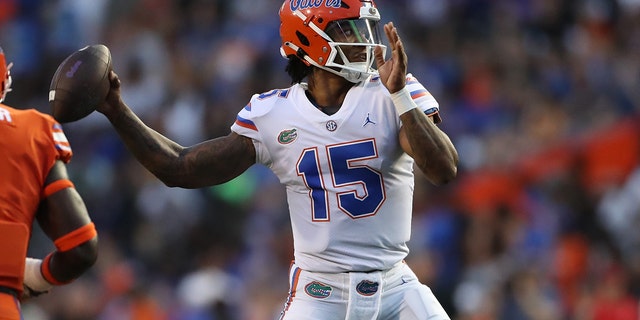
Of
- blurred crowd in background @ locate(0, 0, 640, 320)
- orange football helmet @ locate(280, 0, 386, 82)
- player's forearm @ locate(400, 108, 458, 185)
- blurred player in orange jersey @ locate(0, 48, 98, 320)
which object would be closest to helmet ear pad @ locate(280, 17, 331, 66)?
orange football helmet @ locate(280, 0, 386, 82)

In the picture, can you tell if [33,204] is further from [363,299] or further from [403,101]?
[403,101]

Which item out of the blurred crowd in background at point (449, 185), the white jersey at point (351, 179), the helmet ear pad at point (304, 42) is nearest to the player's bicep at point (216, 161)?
the white jersey at point (351, 179)

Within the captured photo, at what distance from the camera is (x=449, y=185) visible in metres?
10.8

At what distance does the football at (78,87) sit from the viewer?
17.0 feet

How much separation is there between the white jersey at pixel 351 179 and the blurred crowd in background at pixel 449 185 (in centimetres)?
390

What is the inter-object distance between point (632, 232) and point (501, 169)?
1.33 m

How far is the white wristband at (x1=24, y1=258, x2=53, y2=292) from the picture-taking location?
17.4 ft

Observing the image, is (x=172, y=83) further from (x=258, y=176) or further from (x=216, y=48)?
(x=258, y=176)

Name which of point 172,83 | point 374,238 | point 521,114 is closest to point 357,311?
point 374,238

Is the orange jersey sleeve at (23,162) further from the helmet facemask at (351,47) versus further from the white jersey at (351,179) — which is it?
the helmet facemask at (351,47)

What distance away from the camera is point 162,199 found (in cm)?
1187

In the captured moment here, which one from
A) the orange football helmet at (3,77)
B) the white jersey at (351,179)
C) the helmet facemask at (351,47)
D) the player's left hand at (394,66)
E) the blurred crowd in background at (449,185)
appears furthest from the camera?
the blurred crowd in background at (449,185)

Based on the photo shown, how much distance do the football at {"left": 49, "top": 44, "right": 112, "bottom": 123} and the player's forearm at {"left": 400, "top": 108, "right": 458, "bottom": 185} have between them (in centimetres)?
131

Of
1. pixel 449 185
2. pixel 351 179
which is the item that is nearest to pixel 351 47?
pixel 351 179
